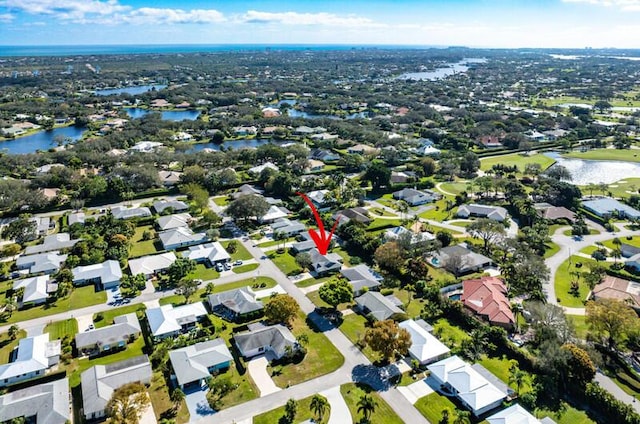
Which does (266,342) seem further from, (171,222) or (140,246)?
(171,222)

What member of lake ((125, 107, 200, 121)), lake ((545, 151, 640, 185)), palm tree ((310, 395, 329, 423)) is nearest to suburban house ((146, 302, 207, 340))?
palm tree ((310, 395, 329, 423))

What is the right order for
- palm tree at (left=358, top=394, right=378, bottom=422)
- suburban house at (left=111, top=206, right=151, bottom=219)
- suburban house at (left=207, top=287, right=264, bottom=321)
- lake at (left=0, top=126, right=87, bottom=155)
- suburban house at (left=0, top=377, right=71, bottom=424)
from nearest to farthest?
suburban house at (left=0, top=377, right=71, bottom=424) → palm tree at (left=358, top=394, right=378, bottom=422) → suburban house at (left=207, top=287, right=264, bottom=321) → suburban house at (left=111, top=206, right=151, bottom=219) → lake at (left=0, top=126, right=87, bottom=155)

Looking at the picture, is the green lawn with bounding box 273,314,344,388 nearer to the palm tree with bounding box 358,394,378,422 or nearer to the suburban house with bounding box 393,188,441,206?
the palm tree with bounding box 358,394,378,422

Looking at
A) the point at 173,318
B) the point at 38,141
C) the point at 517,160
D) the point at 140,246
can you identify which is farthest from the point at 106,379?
the point at 38,141

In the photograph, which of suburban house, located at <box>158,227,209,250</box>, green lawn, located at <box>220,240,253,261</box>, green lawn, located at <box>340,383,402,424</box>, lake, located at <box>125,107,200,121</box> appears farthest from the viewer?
lake, located at <box>125,107,200,121</box>

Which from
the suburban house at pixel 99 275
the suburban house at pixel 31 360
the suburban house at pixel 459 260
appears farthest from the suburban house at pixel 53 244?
the suburban house at pixel 459 260

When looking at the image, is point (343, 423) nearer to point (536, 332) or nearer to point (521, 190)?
point (536, 332)

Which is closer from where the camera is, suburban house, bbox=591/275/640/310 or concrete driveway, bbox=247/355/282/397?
concrete driveway, bbox=247/355/282/397
